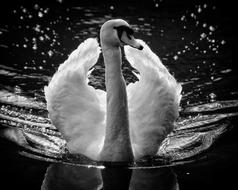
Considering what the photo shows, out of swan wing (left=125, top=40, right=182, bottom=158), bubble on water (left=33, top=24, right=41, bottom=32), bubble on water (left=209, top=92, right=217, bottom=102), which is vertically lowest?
bubble on water (left=209, top=92, right=217, bottom=102)

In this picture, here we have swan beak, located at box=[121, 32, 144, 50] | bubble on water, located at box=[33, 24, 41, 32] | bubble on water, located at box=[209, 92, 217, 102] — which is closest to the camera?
swan beak, located at box=[121, 32, 144, 50]

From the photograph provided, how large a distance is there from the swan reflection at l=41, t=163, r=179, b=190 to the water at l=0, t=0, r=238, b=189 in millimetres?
21

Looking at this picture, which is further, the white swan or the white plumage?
the white plumage

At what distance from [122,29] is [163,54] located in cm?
423

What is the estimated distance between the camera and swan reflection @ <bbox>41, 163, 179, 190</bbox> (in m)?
5.38

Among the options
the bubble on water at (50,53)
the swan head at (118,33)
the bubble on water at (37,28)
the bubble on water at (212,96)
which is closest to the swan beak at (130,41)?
the swan head at (118,33)

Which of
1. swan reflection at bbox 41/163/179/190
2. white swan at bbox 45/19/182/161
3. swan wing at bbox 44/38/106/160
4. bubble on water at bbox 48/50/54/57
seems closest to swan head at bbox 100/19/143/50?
white swan at bbox 45/19/182/161

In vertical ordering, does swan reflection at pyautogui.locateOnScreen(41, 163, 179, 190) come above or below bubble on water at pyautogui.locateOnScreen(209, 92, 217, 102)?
below

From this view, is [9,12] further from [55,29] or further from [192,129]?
[192,129]

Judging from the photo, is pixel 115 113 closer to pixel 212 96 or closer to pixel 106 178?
pixel 106 178

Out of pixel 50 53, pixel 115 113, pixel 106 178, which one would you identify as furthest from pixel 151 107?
pixel 50 53

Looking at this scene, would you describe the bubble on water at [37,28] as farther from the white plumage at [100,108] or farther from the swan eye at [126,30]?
the swan eye at [126,30]

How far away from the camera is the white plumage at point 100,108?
602 centimetres

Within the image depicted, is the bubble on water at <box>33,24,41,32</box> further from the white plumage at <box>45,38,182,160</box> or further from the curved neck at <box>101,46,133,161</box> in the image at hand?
the curved neck at <box>101,46,133,161</box>
